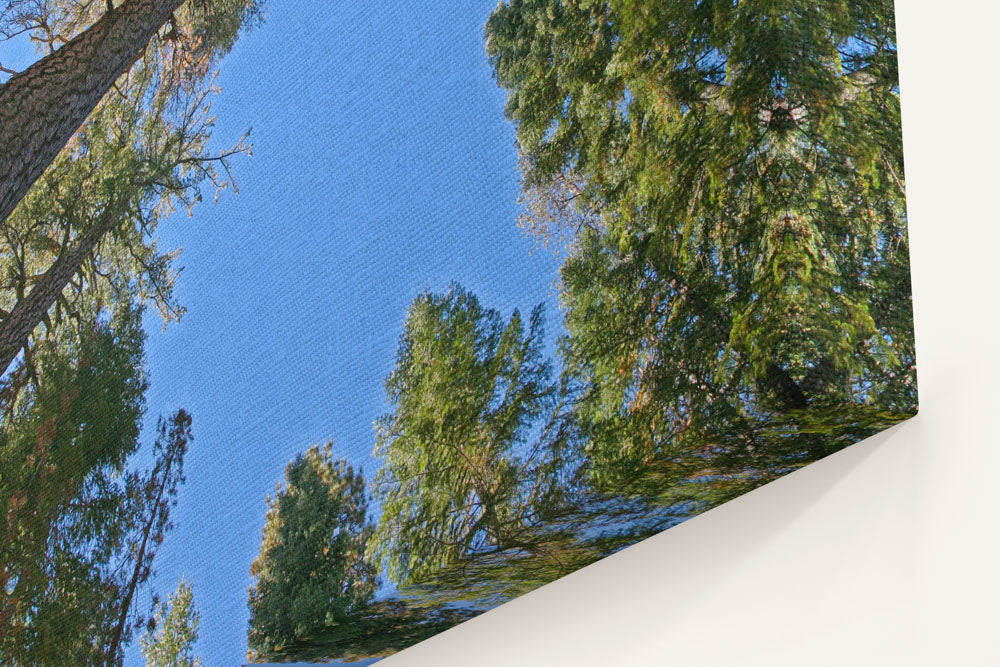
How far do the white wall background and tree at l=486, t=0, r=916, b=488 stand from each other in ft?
0.41

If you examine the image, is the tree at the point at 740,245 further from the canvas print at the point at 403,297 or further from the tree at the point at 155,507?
the tree at the point at 155,507

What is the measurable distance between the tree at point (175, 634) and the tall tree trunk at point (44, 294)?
1149 millimetres

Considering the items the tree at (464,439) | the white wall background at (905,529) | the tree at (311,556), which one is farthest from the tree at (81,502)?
the white wall background at (905,529)

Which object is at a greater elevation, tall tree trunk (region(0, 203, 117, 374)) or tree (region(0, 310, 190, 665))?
tall tree trunk (region(0, 203, 117, 374))

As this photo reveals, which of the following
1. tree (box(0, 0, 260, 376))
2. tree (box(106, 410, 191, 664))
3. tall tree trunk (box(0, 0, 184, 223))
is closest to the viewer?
tree (box(106, 410, 191, 664))

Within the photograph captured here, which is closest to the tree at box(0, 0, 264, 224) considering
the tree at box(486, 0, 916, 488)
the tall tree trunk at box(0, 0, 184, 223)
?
the tall tree trunk at box(0, 0, 184, 223)

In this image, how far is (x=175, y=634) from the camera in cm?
256

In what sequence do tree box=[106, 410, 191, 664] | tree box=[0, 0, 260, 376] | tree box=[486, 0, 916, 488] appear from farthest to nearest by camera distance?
1. tree box=[0, 0, 260, 376]
2. tree box=[106, 410, 191, 664]
3. tree box=[486, 0, 916, 488]

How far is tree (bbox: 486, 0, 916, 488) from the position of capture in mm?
2070

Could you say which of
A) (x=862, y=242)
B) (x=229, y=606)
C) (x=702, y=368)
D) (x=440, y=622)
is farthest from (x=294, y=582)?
(x=862, y=242)

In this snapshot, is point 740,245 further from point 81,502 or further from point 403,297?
point 81,502

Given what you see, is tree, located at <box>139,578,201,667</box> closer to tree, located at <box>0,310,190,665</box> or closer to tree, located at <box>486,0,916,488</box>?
tree, located at <box>0,310,190,665</box>

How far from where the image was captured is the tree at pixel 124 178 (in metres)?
2.84

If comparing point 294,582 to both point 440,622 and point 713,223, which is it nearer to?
point 440,622
